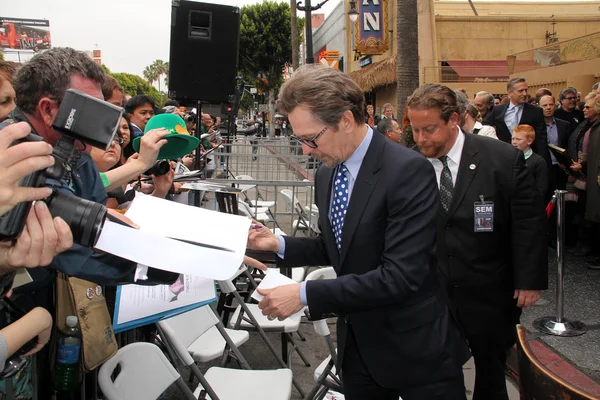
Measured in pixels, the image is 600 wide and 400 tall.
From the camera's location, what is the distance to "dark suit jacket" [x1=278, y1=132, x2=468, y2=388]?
72.1 inches

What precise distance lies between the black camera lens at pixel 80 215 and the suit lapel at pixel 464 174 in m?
2.06

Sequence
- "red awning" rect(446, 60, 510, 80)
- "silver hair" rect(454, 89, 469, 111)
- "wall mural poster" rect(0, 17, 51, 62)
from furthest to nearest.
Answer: "wall mural poster" rect(0, 17, 51, 62) → "red awning" rect(446, 60, 510, 80) → "silver hair" rect(454, 89, 469, 111)

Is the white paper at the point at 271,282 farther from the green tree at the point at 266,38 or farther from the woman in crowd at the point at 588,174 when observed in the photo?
the green tree at the point at 266,38

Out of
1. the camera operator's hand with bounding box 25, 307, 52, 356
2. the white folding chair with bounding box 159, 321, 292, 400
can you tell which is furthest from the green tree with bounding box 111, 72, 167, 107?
the camera operator's hand with bounding box 25, 307, 52, 356

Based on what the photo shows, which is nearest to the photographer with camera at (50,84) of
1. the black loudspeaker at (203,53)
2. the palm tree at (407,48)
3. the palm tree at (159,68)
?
the black loudspeaker at (203,53)

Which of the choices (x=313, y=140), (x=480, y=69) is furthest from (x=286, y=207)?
(x=480, y=69)

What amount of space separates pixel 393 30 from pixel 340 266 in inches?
851

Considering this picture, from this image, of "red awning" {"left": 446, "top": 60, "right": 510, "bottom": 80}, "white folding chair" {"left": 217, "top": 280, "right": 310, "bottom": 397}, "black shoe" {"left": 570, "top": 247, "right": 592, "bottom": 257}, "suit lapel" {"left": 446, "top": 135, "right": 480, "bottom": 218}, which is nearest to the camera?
"suit lapel" {"left": 446, "top": 135, "right": 480, "bottom": 218}

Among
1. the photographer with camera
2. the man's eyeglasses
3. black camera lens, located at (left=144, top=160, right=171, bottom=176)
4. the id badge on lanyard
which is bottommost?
the id badge on lanyard

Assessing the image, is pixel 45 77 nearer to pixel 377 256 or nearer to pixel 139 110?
pixel 377 256

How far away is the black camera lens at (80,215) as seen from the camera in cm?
106

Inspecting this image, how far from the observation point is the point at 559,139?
23.6ft

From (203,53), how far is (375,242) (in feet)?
15.0

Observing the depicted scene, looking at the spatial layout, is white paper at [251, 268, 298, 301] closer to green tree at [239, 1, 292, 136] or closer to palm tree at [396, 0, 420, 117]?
palm tree at [396, 0, 420, 117]
